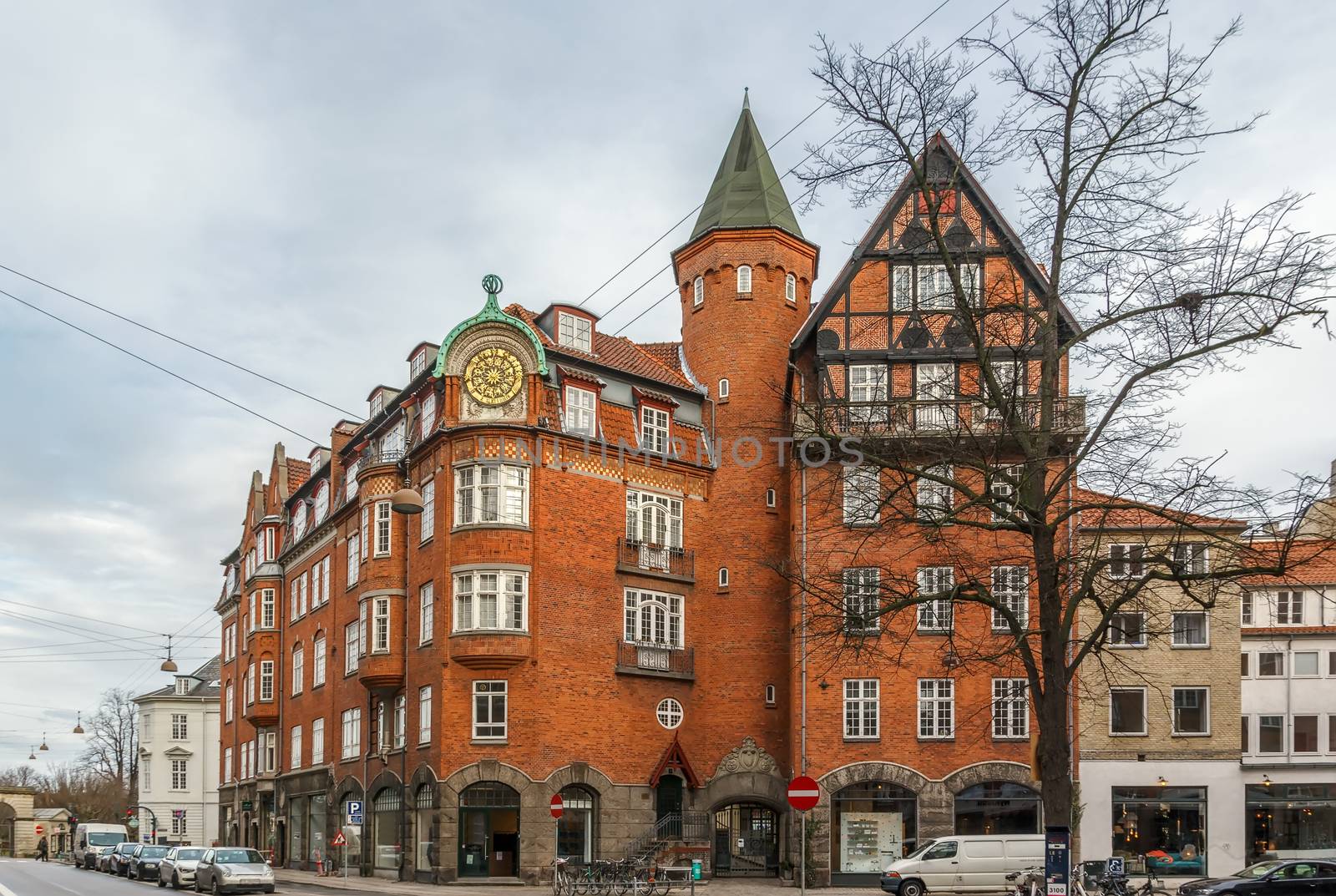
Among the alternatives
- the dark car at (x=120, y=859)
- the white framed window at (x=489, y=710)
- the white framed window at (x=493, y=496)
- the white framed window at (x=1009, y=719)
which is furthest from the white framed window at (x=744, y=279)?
the dark car at (x=120, y=859)

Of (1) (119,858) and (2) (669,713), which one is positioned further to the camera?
(1) (119,858)

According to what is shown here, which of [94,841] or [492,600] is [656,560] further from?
[94,841]

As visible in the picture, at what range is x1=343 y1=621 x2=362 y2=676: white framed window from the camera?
1826 inches

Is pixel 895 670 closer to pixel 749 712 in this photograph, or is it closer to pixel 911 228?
pixel 749 712

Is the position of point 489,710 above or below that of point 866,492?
below

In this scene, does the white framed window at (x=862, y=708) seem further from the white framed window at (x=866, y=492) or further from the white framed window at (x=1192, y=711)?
the white framed window at (x=866, y=492)

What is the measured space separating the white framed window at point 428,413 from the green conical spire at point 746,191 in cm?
1068

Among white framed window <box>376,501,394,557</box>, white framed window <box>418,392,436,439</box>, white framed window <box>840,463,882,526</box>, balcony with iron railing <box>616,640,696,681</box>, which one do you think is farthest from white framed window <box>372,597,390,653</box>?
white framed window <box>840,463,882,526</box>

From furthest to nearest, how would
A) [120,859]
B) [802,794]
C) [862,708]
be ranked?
[120,859]
[862,708]
[802,794]

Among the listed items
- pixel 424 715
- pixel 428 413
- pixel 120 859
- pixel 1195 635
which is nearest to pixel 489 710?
pixel 424 715

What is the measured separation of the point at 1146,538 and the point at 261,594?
48754mm

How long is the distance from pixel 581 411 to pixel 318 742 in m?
19.4

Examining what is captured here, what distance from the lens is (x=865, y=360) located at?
39.9m

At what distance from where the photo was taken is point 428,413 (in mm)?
41906
